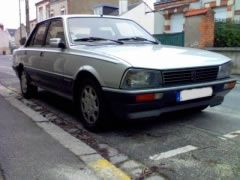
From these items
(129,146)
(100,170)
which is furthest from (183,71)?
(100,170)

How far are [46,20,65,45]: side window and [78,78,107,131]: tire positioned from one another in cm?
106

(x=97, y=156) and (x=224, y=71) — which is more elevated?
(x=224, y=71)

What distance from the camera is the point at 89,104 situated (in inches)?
197

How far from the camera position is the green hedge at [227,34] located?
13242 millimetres

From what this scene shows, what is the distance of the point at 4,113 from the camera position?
6.30m

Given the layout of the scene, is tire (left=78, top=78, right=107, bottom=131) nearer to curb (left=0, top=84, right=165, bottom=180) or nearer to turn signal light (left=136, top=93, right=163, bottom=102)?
curb (left=0, top=84, right=165, bottom=180)

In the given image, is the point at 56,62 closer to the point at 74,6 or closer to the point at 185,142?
the point at 185,142

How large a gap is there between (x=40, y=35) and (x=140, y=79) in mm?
3352

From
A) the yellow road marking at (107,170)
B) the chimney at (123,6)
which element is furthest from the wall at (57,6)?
the yellow road marking at (107,170)

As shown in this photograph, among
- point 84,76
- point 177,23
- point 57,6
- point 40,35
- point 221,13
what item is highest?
point 57,6

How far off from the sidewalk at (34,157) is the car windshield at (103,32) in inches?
60.3

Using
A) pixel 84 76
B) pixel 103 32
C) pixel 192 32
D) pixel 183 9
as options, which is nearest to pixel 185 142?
pixel 84 76

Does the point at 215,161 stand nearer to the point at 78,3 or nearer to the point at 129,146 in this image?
the point at 129,146

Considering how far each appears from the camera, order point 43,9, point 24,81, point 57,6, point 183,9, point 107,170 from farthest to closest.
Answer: point 43,9
point 57,6
point 183,9
point 24,81
point 107,170
